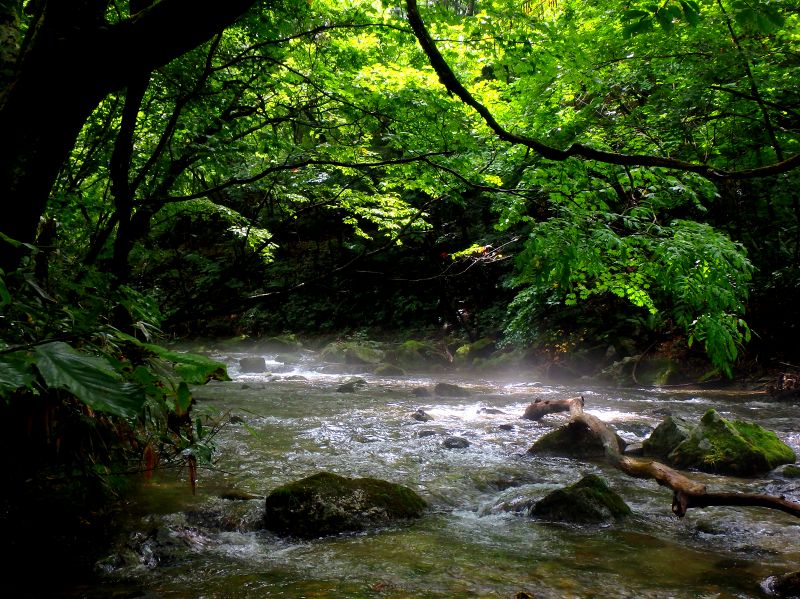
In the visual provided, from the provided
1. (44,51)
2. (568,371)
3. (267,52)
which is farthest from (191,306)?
(568,371)

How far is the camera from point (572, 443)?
6.98 meters

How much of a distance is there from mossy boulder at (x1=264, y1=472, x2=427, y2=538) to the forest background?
1.37 meters

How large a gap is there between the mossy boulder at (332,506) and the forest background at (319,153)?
137 cm

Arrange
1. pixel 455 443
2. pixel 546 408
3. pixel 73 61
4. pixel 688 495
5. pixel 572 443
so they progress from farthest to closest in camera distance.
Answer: pixel 546 408, pixel 455 443, pixel 572 443, pixel 688 495, pixel 73 61

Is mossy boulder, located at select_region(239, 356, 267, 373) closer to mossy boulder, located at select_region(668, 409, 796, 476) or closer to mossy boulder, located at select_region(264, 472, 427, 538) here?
mossy boulder, located at select_region(264, 472, 427, 538)

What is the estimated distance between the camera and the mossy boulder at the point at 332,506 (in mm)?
4410

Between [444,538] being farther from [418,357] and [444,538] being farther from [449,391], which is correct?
[418,357]

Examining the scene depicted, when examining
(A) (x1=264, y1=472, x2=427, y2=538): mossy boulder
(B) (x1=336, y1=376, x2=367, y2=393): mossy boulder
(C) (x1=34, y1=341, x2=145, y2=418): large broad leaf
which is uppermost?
(C) (x1=34, y1=341, x2=145, y2=418): large broad leaf

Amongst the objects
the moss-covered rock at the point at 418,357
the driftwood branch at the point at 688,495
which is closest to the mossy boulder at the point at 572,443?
the driftwood branch at the point at 688,495

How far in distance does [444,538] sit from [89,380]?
4.05 meters

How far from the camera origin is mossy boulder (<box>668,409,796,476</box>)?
606cm

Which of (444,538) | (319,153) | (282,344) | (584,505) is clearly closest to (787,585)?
(584,505)

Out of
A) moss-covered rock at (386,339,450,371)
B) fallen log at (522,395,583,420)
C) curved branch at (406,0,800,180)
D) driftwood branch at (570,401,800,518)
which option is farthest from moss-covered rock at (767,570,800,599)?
moss-covered rock at (386,339,450,371)

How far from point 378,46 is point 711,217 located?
11.0 meters
